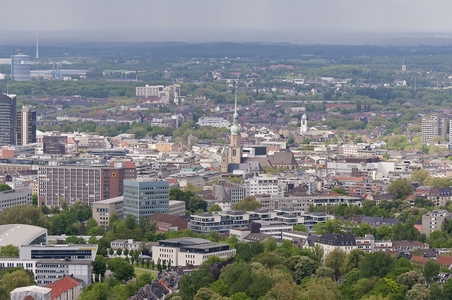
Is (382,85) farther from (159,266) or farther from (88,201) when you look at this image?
(159,266)

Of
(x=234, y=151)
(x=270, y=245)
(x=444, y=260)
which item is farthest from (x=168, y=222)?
(x=234, y=151)

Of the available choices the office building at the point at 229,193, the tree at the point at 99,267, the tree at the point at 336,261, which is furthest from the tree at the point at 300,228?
the tree at the point at 99,267

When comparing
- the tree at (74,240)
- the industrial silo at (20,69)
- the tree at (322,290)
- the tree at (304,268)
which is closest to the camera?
the tree at (322,290)

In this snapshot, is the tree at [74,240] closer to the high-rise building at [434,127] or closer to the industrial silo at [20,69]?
the high-rise building at [434,127]

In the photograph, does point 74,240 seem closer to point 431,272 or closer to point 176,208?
point 176,208

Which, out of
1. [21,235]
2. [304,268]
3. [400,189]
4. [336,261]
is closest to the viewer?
[304,268]

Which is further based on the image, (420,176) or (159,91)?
(159,91)
